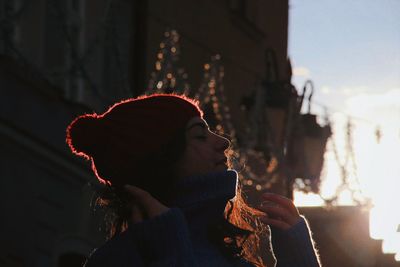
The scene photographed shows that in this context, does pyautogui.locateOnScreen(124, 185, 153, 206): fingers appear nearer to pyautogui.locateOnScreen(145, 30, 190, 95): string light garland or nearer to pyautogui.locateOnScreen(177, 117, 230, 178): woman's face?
pyautogui.locateOnScreen(177, 117, 230, 178): woman's face

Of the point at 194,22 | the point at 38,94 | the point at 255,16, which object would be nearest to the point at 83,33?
the point at 38,94

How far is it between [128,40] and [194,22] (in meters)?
1.84

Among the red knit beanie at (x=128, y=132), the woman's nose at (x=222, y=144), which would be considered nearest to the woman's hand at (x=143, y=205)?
the red knit beanie at (x=128, y=132)

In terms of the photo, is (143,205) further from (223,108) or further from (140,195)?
(223,108)

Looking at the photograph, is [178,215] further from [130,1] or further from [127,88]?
[130,1]

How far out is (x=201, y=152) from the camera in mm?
3086

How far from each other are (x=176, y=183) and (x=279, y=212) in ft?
1.01

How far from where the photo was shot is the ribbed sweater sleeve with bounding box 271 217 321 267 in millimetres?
3074

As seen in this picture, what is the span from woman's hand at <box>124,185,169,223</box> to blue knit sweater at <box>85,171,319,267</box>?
0.03 meters

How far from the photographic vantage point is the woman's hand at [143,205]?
285 cm

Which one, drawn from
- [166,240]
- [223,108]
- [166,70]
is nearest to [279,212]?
[166,240]

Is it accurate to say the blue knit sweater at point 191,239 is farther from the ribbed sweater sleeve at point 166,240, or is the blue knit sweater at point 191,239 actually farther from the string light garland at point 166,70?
the string light garland at point 166,70

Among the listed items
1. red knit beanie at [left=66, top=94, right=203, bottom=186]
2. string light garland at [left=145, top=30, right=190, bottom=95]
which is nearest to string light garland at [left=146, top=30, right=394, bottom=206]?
string light garland at [left=145, top=30, right=190, bottom=95]

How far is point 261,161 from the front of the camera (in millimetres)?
16141
